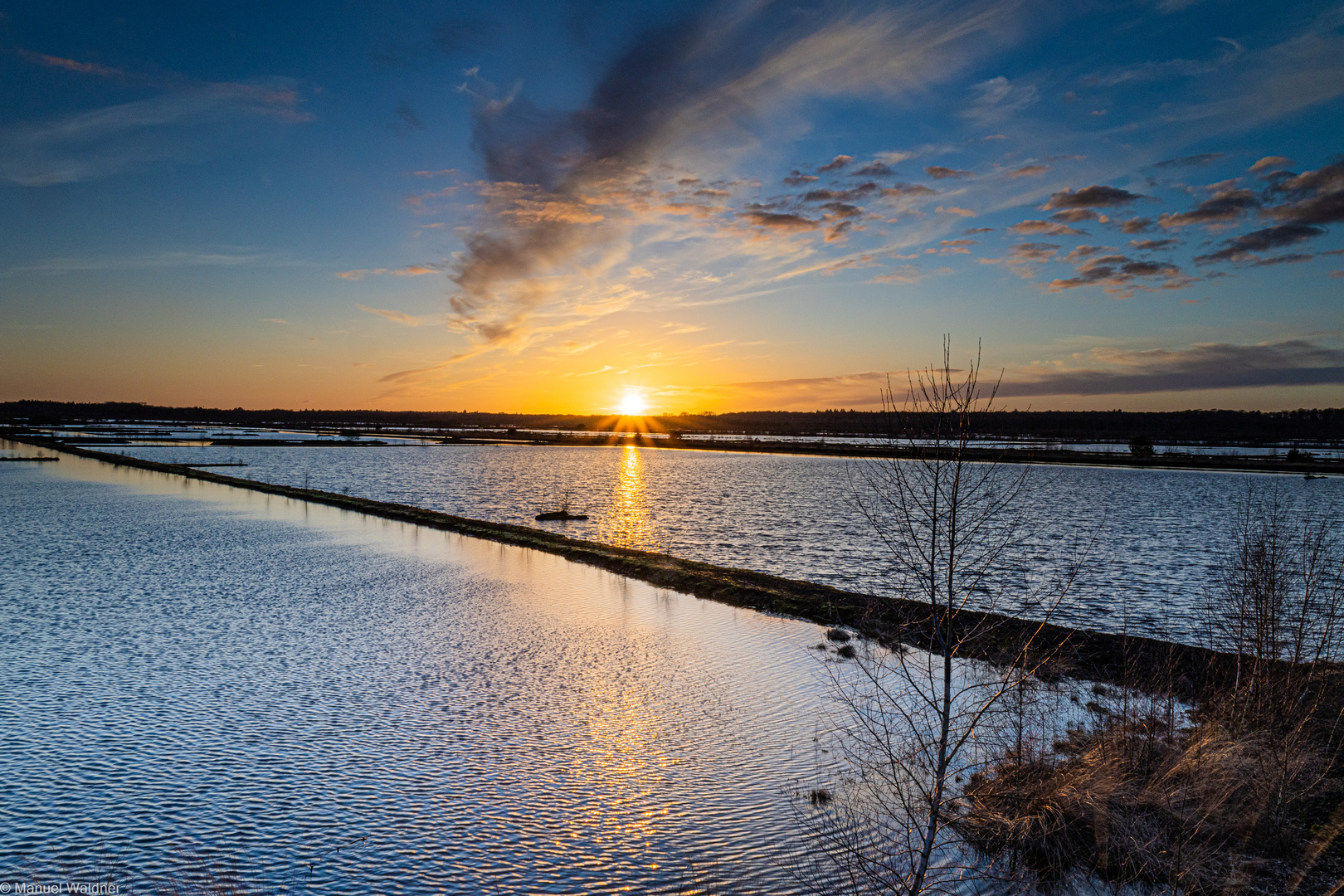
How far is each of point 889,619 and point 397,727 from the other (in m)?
10.3

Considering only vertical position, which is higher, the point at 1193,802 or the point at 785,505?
the point at 1193,802

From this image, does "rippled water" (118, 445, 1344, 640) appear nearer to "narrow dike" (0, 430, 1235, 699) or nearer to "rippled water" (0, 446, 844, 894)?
"narrow dike" (0, 430, 1235, 699)

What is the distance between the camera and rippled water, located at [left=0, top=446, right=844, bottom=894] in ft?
22.8

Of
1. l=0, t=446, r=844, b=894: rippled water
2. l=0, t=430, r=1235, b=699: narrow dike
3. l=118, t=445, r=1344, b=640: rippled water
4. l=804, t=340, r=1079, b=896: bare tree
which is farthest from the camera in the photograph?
l=118, t=445, r=1344, b=640: rippled water

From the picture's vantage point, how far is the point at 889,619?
15734mm

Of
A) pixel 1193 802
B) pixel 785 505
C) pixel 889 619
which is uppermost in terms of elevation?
pixel 1193 802

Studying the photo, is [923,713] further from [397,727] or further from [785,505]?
[785,505]

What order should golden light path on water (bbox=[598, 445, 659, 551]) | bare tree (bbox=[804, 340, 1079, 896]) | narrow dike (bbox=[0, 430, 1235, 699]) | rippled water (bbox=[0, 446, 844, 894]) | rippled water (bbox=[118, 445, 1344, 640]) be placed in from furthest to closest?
golden light path on water (bbox=[598, 445, 659, 551]), rippled water (bbox=[118, 445, 1344, 640]), narrow dike (bbox=[0, 430, 1235, 699]), rippled water (bbox=[0, 446, 844, 894]), bare tree (bbox=[804, 340, 1079, 896])

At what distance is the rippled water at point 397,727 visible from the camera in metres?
6.94

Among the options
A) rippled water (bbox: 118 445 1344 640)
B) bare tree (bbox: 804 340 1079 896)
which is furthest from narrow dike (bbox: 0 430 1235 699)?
rippled water (bbox: 118 445 1344 640)

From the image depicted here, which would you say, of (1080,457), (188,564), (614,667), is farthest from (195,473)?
(1080,457)

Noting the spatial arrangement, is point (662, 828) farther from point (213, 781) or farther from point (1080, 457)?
point (1080, 457)

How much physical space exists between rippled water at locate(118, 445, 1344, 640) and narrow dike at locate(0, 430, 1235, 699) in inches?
67.2

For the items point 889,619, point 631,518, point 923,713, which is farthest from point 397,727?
point 631,518
